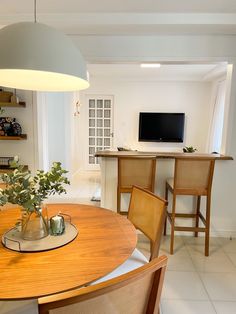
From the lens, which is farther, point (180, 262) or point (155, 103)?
point (155, 103)

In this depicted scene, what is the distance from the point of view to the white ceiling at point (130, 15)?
2311mm

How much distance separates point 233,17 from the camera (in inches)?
96.4

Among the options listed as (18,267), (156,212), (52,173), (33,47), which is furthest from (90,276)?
(33,47)

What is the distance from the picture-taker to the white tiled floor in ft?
5.98

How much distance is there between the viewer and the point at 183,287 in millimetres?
2029

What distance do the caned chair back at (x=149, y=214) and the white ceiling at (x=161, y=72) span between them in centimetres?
366

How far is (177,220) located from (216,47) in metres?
2.14

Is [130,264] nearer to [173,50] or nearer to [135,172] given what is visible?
[135,172]

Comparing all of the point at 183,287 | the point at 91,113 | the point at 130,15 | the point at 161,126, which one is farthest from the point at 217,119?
the point at 183,287

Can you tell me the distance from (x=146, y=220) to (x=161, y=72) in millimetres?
4541

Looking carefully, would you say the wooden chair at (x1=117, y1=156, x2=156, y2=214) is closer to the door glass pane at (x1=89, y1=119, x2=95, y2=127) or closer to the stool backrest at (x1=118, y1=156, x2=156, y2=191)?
the stool backrest at (x1=118, y1=156, x2=156, y2=191)

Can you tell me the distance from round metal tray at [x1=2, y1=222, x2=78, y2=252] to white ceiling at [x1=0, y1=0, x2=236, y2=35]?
2.17 meters

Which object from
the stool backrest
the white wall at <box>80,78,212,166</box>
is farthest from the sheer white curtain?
the stool backrest

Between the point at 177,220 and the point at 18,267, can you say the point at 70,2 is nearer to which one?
the point at 18,267
